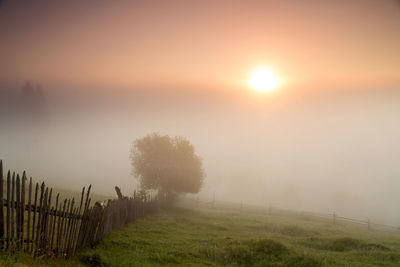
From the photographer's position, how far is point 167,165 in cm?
4606

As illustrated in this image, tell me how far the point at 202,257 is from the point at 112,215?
20.9 ft

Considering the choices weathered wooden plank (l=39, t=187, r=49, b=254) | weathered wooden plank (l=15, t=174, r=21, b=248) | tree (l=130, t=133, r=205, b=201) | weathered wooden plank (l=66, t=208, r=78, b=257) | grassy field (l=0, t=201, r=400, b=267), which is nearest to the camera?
weathered wooden plank (l=15, t=174, r=21, b=248)

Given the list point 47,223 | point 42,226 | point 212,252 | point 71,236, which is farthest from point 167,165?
point 42,226

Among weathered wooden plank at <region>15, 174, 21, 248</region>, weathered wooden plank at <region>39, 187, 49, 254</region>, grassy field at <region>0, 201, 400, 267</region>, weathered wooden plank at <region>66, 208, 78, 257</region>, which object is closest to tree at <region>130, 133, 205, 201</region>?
grassy field at <region>0, 201, 400, 267</region>

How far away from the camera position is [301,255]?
1612 cm

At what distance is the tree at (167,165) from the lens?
46.1 meters

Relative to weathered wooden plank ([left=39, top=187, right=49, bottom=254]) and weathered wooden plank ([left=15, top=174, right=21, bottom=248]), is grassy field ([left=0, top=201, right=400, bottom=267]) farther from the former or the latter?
weathered wooden plank ([left=15, top=174, right=21, bottom=248])

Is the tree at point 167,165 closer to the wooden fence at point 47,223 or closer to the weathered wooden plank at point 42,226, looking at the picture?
the wooden fence at point 47,223

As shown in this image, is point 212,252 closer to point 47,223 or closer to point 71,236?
point 71,236

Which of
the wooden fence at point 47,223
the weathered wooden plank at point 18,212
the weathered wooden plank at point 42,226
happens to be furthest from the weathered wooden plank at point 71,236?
the weathered wooden plank at point 18,212

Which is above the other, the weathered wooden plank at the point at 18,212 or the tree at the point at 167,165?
the tree at the point at 167,165

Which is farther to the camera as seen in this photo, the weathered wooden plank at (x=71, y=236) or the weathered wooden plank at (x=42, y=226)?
the weathered wooden plank at (x=71, y=236)

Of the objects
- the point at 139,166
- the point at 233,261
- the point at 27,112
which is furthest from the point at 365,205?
the point at 27,112

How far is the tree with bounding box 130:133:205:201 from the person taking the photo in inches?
1816
